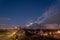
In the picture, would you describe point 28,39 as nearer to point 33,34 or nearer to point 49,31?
point 33,34

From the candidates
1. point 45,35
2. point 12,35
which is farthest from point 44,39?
point 12,35

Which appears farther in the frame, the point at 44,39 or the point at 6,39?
the point at 6,39

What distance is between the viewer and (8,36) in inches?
367

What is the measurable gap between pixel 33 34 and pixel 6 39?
1568 millimetres

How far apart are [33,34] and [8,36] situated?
1.43 m

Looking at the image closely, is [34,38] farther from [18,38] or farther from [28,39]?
[18,38]

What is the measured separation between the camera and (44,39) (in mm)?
8750

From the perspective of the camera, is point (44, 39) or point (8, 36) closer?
point (44, 39)

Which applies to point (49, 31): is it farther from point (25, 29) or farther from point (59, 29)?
point (25, 29)

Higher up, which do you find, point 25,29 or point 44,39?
point 25,29

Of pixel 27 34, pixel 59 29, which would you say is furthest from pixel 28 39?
pixel 59 29

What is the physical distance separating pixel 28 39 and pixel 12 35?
0.95m

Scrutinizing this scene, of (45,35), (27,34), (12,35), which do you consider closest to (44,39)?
(45,35)

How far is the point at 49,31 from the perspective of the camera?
29.3 ft
